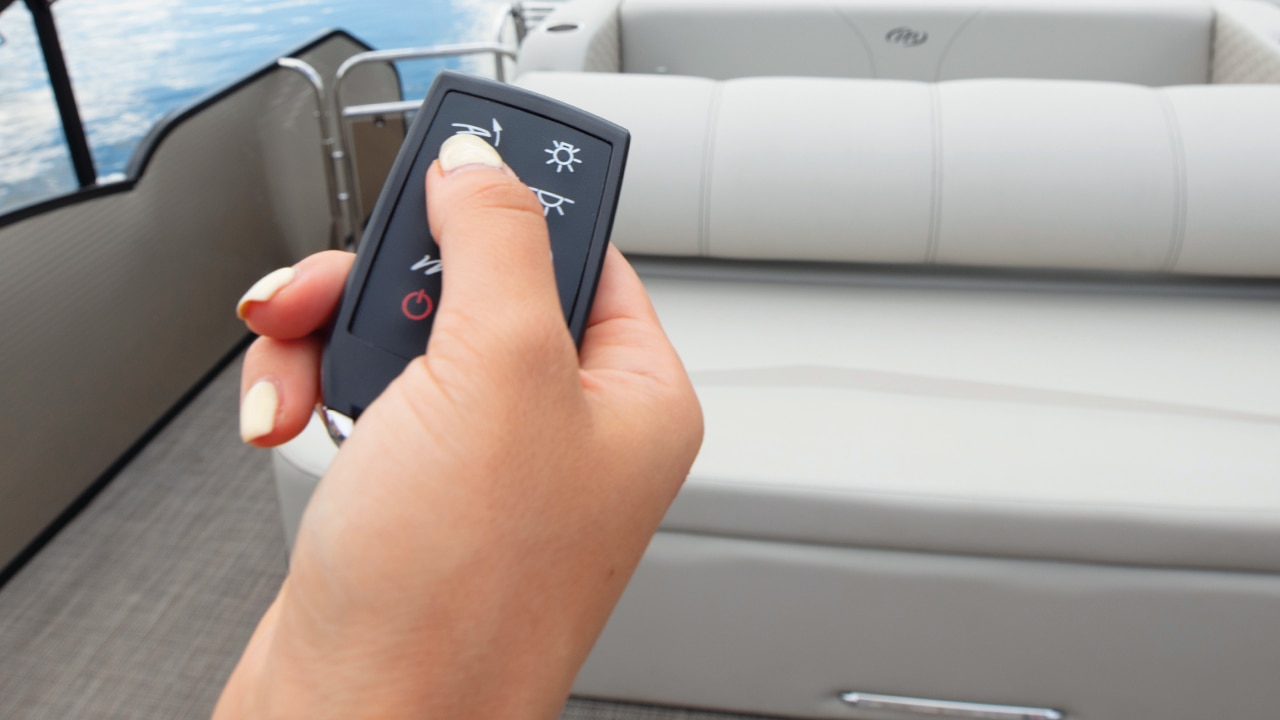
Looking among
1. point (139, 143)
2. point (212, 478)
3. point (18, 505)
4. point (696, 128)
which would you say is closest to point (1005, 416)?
point (696, 128)

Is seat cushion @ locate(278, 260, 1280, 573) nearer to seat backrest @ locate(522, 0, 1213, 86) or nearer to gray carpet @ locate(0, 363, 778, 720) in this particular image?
gray carpet @ locate(0, 363, 778, 720)

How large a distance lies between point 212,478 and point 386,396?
4.36 ft

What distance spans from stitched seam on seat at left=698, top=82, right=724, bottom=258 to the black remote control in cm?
63

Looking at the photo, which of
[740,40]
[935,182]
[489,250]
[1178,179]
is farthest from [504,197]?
[740,40]

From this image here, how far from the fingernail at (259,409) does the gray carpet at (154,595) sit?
2.46 feet

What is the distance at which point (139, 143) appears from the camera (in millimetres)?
1565

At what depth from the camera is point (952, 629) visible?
92 centimetres

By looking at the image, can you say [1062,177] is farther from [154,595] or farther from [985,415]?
[154,595]

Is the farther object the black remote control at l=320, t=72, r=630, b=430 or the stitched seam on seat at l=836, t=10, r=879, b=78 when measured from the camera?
the stitched seam on seat at l=836, t=10, r=879, b=78

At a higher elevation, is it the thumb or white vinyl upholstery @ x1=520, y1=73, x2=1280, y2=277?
the thumb

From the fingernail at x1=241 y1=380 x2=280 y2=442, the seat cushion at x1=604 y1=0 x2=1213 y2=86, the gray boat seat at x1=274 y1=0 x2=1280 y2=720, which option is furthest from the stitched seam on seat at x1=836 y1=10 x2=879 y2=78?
the fingernail at x1=241 y1=380 x2=280 y2=442

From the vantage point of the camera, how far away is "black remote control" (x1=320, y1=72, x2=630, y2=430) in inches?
19.3

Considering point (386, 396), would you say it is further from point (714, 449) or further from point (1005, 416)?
point (1005, 416)

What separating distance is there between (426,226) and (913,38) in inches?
60.4
